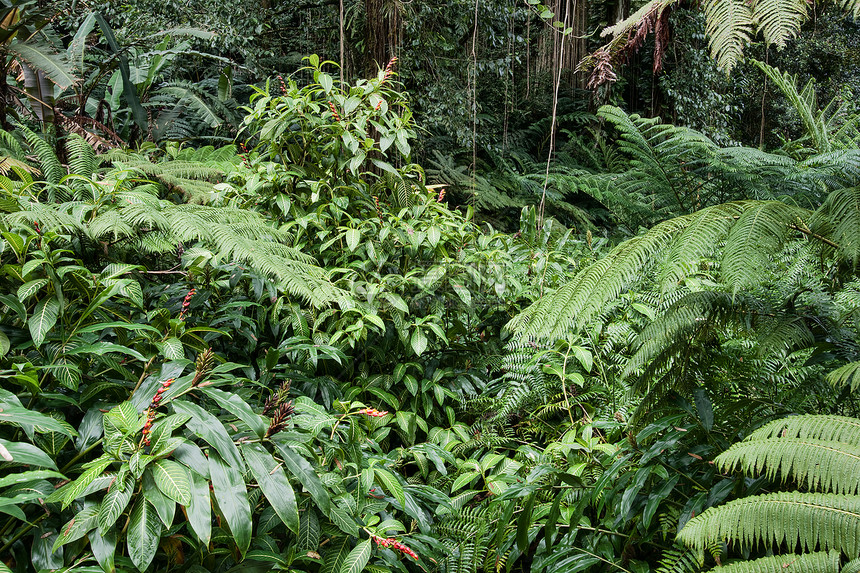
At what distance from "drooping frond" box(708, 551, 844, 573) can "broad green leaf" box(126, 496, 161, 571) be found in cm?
102

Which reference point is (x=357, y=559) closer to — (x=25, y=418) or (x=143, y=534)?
(x=143, y=534)

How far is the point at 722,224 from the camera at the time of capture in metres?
1.18

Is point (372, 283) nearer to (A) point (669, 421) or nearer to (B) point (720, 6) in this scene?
(A) point (669, 421)

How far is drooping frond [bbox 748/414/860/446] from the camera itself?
947 mm

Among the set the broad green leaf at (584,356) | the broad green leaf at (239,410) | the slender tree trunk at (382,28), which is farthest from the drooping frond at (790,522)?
the slender tree trunk at (382,28)

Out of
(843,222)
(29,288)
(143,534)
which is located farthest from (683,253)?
(29,288)

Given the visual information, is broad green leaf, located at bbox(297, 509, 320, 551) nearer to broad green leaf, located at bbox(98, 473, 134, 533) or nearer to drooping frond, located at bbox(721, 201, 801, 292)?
broad green leaf, located at bbox(98, 473, 134, 533)

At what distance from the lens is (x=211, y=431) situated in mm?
1188

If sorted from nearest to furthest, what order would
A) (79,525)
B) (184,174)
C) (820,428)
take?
1. (820,428)
2. (79,525)
3. (184,174)

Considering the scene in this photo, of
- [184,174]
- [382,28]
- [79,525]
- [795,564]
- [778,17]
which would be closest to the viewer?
[795,564]

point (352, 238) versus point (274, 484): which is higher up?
point (352, 238)

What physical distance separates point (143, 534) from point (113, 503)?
0.28 ft

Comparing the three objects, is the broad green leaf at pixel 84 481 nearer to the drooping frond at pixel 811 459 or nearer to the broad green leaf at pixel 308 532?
the broad green leaf at pixel 308 532

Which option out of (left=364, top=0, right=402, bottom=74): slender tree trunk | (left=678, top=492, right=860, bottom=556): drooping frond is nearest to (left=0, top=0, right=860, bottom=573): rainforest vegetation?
(left=678, top=492, right=860, bottom=556): drooping frond
